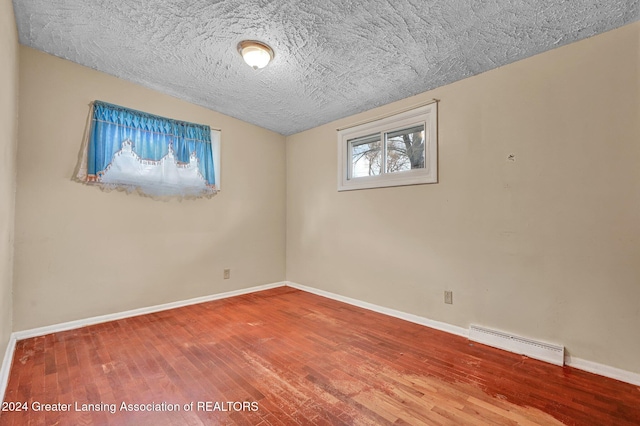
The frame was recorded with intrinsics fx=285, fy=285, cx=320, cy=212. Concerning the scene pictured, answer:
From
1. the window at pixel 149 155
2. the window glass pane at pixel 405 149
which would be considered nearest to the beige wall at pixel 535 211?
the window glass pane at pixel 405 149

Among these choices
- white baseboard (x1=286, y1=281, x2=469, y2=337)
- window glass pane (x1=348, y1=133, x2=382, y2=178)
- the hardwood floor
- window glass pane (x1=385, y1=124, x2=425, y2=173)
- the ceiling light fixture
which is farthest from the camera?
window glass pane (x1=348, y1=133, x2=382, y2=178)

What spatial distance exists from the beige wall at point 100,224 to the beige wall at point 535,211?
215 centimetres

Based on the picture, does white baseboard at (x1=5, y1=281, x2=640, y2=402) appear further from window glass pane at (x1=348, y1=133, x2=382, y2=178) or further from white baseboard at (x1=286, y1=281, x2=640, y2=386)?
window glass pane at (x1=348, y1=133, x2=382, y2=178)

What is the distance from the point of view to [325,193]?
4.21 meters

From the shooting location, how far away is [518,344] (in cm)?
241

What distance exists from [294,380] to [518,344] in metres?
1.91

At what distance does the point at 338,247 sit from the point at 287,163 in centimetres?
179

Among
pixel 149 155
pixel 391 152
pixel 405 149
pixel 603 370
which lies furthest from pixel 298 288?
pixel 603 370

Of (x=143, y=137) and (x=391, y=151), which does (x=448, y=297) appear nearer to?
(x=391, y=151)

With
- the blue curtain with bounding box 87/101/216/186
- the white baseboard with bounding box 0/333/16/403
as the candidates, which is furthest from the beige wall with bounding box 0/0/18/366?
the blue curtain with bounding box 87/101/216/186

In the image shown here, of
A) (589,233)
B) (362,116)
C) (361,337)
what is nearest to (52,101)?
(362,116)

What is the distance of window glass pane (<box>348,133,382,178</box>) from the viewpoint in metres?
3.68

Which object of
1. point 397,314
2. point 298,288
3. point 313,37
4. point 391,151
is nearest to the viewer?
point 313,37

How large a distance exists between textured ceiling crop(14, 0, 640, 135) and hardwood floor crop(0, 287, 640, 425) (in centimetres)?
254
